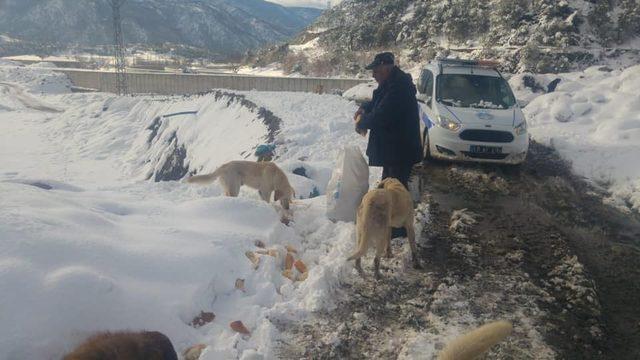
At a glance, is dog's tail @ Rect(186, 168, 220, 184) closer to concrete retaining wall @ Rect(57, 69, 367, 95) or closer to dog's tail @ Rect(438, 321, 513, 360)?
dog's tail @ Rect(438, 321, 513, 360)

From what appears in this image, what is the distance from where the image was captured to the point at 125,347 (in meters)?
2.89

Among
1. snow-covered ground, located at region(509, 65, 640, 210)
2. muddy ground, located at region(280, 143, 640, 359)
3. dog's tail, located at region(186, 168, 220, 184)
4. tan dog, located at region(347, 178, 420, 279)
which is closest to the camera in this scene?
muddy ground, located at region(280, 143, 640, 359)

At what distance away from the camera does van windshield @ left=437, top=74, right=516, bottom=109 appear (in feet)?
30.7

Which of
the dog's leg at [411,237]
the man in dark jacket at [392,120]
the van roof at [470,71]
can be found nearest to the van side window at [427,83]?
the van roof at [470,71]

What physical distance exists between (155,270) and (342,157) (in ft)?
9.07

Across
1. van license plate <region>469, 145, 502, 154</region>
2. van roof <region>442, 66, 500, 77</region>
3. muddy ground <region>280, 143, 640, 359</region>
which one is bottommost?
muddy ground <region>280, 143, 640, 359</region>

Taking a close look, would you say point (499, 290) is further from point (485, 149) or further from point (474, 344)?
point (485, 149)

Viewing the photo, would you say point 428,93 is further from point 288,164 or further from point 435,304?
point 435,304

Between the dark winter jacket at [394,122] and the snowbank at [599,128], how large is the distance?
17.1 feet

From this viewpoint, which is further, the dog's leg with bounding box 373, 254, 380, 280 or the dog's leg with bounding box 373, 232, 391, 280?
the dog's leg with bounding box 373, 254, 380, 280

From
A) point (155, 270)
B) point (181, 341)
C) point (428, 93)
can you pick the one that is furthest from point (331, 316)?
point (428, 93)

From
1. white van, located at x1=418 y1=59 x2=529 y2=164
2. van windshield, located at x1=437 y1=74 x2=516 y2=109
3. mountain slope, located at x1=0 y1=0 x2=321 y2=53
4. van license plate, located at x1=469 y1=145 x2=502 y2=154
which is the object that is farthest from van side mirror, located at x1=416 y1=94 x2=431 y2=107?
mountain slope, located at x1=0 y1=0 x2=321 y2=53

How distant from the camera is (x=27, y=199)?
15.5 ft

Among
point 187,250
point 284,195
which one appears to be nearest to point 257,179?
point 284,195
